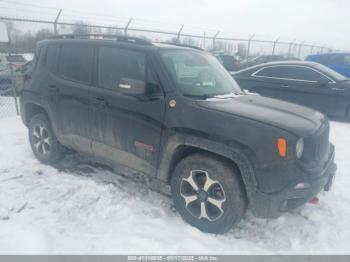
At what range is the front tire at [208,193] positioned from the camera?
3.08 metres

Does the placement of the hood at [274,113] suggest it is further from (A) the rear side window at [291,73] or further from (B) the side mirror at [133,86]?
(A) the rear side window at [291,73]

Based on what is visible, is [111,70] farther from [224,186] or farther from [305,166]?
[305,166]

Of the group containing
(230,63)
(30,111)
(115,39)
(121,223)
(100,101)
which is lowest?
(121,223)

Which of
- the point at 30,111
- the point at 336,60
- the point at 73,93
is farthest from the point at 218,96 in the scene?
the point at 336,60

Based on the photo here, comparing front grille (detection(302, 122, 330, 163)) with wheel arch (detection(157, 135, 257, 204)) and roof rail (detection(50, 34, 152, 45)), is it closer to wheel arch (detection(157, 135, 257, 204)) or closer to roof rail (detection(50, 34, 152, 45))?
wheel arch (detection(157, 135, 257, 204))

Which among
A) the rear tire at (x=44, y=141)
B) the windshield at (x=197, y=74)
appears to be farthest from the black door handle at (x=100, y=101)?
the rear tire at (x=44, y=141)

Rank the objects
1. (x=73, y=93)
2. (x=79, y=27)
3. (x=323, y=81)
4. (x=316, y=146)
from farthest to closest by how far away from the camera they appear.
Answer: (x=79, y=27) → (x=323, y=81) → (x=73, y=93) → (x=316, y=146)

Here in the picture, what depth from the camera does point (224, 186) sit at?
309 cm

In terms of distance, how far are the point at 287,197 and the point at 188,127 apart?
122cm

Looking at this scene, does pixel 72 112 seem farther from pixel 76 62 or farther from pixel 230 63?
pixel 230 63

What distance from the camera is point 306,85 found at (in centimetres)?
823

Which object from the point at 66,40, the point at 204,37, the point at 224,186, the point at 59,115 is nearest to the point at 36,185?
the point at 59,115

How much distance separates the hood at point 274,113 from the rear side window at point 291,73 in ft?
16.8

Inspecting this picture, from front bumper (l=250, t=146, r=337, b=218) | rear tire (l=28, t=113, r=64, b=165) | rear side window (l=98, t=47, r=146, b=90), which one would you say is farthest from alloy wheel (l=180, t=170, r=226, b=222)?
rear tire (l=28, t=113, r=64, b=165)
